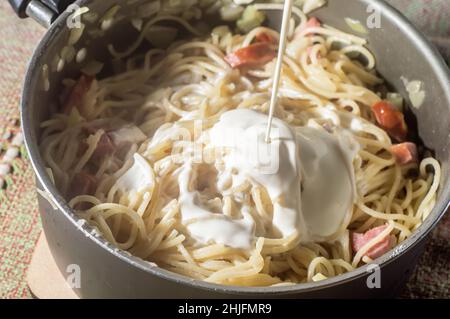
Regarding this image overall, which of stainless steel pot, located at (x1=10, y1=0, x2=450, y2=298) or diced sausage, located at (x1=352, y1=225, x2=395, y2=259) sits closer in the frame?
stainless steel pot, located at (x1=10, y1=0, x2=450, y2=298)

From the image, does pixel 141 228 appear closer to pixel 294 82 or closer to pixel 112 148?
pixel 112 148

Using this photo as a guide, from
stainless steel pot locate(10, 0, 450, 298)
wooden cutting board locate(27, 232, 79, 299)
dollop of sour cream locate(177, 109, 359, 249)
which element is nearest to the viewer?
stainless steel pot locate(10, 0, 450, 298)

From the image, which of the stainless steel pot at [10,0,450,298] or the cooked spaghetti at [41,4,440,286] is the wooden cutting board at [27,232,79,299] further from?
the cooked spaghetti at [41,4,440,286]

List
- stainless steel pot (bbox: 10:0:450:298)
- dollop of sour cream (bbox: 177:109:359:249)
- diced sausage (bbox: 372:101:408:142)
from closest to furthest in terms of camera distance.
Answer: stainless steel pot (bbox: 10:0:450:298), dollop of sour cream (bbox: 177:109:359:249), diced sausage (bbox: 372:101:408:142)

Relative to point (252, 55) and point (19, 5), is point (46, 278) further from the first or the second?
point (252, 55)

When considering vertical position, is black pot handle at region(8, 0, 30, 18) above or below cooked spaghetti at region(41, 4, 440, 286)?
above

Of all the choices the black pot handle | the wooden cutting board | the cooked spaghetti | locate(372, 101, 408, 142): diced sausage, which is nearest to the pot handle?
the black pot handle
